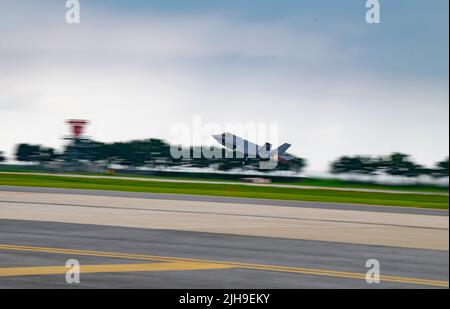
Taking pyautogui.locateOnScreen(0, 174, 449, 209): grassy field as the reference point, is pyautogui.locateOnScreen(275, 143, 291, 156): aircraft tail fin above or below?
above

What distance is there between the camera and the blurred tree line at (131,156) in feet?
194

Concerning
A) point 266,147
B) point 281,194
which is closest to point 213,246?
point 281,194

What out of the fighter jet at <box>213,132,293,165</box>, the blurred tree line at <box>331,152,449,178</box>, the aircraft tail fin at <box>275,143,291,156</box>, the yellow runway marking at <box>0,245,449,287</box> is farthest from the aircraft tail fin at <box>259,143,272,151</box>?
the yellow runway marking at <box>0,245,449,287</box>

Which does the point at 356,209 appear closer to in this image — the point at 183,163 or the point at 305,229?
the point at 305,229

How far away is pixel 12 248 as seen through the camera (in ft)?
43.1

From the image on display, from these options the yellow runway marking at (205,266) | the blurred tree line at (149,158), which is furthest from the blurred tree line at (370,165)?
the yellow runway marking at (205,266)

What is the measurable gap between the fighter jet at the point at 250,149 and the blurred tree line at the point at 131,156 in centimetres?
70

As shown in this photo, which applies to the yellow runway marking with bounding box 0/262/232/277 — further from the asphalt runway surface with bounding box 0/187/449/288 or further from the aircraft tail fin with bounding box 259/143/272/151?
the aircraft tail fin with bounding box 259/143/272/151

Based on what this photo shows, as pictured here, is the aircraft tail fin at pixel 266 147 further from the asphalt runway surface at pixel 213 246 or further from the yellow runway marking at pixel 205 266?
the yellow runway marking at pixel 205 266

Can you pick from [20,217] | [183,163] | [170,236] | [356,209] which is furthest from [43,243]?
[183,163]

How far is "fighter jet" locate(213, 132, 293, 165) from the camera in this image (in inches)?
2386

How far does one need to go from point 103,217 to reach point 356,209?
1021cm

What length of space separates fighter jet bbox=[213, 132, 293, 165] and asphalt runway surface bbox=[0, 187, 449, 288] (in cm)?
3664
